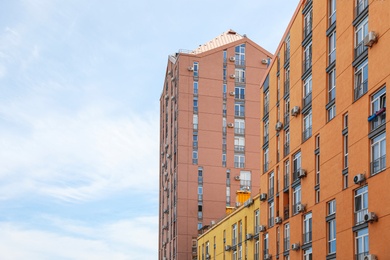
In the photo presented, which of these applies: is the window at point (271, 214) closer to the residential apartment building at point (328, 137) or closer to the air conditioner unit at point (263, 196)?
the residential apartment building at point (328, 137)

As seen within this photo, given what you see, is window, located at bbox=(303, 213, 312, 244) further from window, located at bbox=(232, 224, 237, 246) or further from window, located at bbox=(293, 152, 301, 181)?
window, located at bbox=(232, 224, 237, 246)

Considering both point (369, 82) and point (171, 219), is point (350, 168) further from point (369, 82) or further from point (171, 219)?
point (171, 219)

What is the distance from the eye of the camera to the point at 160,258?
113250 mm

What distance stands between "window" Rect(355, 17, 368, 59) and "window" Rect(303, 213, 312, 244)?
41.8 ft

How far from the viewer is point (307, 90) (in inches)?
2167

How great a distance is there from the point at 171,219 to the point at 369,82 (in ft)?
209

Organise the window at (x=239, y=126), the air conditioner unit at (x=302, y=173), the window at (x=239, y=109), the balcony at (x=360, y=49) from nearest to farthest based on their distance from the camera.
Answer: the balcony at (x=360, y=49), the air conditioner unit at (x=302, y=173), the window at (x=239, y=126), the window at (x=239, y=109)

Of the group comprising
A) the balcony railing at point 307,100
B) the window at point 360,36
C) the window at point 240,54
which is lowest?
the balcony railing at point 307,100

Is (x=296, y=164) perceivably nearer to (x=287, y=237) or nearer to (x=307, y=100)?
(x=307, y=100)

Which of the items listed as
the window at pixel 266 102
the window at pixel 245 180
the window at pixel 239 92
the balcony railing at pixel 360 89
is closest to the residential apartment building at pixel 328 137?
the balcony railing at pixel 360 89

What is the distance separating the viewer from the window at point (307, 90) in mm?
54469

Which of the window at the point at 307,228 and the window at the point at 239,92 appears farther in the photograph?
the window at the point at 239,92

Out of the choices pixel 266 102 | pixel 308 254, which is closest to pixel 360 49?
pixel 308 254

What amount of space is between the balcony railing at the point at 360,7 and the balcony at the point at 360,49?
199 cm
